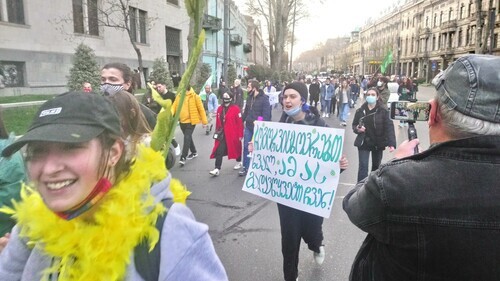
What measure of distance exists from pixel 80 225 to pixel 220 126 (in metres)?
6.40

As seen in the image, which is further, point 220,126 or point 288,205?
point 220,126

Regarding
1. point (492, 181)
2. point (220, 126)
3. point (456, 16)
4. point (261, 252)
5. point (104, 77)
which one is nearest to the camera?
point (492, 181)

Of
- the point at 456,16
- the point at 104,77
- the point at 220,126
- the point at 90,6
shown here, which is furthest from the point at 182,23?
the point at 456,16

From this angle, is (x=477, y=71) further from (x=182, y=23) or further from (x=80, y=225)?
(x=182, y=23)

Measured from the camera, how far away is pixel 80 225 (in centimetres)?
127

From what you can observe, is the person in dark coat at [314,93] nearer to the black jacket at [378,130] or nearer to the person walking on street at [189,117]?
the person walking on street at [189,117]

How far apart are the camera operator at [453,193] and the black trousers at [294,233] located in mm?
1900

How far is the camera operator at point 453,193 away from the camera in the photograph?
125 cm

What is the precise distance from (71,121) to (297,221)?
2534mm

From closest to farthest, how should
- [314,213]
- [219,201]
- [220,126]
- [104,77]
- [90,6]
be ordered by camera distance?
[314,213]
[104,77]
[219,201]
[220,126]
[90,6]

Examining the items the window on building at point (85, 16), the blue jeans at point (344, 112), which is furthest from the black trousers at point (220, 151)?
the window on building at point (85, 16)

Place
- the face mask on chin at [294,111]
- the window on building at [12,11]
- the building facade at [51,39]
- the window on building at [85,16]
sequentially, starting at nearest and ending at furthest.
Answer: the face mask on chin at [294,111] → the window on building at [12,11] → the building facade at [51,39] → the window on building at [85,16]

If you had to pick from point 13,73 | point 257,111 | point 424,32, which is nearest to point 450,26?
point 424,32

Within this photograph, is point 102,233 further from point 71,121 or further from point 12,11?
point 12,11
